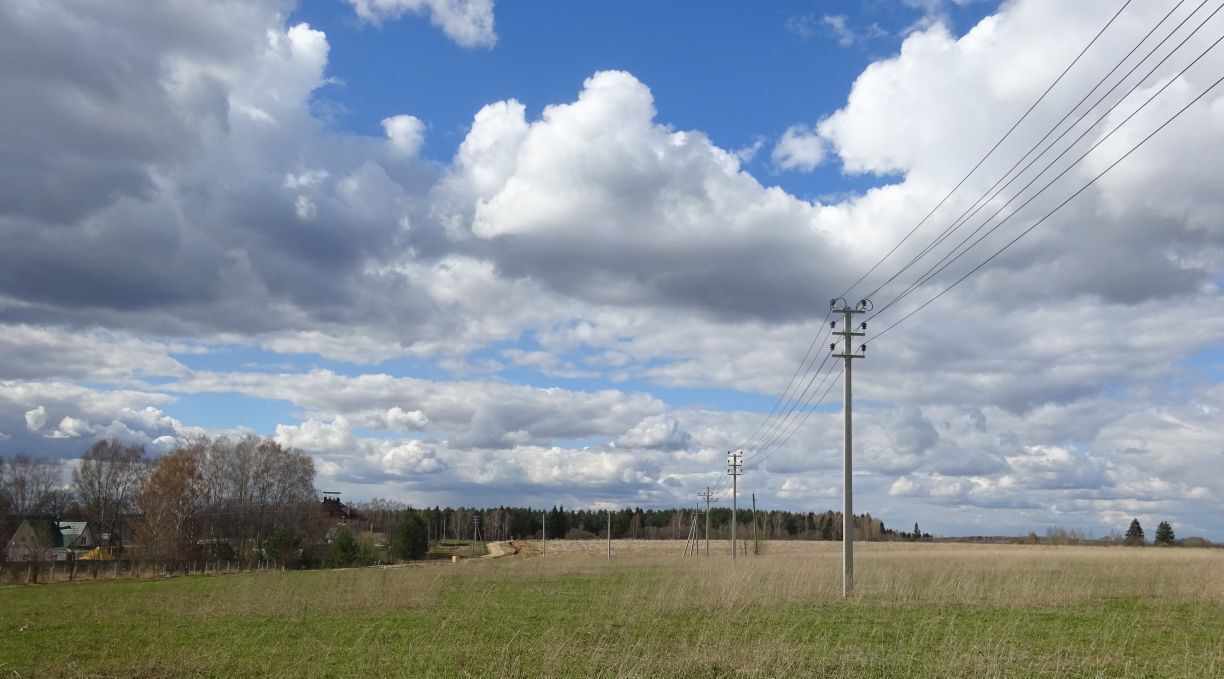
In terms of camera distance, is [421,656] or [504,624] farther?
[504,624]

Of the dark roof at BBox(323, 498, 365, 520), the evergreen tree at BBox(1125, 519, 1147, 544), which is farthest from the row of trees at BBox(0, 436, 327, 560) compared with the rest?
the evergreen tree at BBox(1125, 519, 1147, 544)

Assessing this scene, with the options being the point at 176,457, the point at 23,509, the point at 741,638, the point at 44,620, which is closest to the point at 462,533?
the point at 23,509

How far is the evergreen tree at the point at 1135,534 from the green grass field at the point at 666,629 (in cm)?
10102

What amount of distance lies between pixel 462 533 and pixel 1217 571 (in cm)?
14837

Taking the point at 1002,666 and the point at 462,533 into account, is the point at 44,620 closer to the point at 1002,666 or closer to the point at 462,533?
the point at 1002,666

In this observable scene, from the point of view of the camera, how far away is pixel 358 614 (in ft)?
78.3

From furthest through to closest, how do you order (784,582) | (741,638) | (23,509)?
(23,509) < (784,582) < (741,638)

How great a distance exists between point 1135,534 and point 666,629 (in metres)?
133

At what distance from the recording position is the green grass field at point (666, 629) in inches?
567

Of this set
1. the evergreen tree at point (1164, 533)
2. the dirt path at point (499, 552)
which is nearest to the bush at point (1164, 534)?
the evergreen tree at point (1164, 533)

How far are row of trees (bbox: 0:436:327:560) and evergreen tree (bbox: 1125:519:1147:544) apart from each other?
333 feet

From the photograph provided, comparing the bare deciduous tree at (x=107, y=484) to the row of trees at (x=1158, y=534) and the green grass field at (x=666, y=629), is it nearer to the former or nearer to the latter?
the green grass field at (x=666, y=629)

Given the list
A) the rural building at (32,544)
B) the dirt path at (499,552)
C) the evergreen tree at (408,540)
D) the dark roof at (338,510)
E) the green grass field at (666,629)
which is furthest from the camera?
the dark roof at (338,510)

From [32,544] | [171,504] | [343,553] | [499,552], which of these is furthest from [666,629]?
[499,552]
